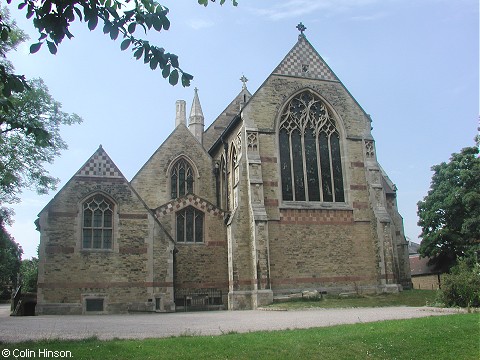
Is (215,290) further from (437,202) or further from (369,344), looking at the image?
(437,202)

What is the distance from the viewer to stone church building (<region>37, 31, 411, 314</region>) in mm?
20906

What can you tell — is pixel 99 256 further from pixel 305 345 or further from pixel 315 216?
pixel 305 345

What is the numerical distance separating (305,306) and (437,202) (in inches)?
865

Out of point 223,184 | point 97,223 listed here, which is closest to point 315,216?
point 223,184

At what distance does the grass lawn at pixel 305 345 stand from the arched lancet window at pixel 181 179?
67.8ft

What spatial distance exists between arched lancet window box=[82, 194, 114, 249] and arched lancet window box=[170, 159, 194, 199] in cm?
855

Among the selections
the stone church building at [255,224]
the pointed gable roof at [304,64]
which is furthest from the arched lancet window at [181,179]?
the pointed gable roof at [304,64]

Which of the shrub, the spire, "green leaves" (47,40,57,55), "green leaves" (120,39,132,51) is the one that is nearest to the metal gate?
the shrub

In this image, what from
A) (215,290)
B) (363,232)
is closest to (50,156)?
(215,290)

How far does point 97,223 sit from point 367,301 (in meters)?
13.3

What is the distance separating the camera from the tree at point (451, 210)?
1316 inches

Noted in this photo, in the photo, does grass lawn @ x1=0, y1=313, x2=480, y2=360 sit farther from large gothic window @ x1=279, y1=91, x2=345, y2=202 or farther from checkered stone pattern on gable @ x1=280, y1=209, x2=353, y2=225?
large gothic window @ x1=279, y1=91, x2=345, y2=202

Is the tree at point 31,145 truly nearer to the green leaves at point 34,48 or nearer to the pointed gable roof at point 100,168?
the pointed gable roof at point 100,168

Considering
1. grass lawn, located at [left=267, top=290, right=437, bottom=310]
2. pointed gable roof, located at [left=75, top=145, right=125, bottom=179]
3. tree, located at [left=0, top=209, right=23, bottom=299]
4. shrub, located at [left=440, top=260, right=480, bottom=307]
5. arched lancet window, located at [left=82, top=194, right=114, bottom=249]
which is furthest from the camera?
tree, located at [left=0, top=209, right=23, bottom=299]
